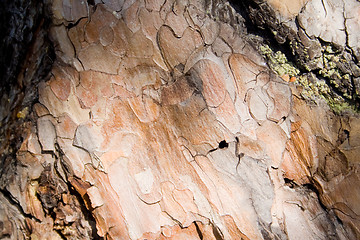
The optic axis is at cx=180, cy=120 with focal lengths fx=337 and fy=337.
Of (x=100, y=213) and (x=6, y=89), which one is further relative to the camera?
(x=6, y=89)

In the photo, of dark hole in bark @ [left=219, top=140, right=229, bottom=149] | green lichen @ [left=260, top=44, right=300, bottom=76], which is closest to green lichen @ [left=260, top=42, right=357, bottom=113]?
green lichen @ [left=260, top=44, right=300, bottom=76]

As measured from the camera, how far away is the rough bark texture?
0.92m

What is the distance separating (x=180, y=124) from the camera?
3.12 feet

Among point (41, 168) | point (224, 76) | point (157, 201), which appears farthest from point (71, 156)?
point (224, 76)

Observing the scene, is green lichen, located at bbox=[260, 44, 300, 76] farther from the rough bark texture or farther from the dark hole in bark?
the dark hole in bark

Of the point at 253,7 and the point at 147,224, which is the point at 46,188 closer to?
the point at 147,224

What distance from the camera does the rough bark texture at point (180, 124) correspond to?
3.01 feet

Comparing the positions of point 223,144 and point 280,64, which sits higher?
point 280,64

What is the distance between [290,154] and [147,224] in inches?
17.4

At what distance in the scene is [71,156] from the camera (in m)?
0.94

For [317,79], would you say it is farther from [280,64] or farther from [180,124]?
[180,124]

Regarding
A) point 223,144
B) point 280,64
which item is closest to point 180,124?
point 223,144

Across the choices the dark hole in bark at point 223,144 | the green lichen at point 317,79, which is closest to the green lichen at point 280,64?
the green lichen at point 317,79

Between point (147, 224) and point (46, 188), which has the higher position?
point (46, 188)
